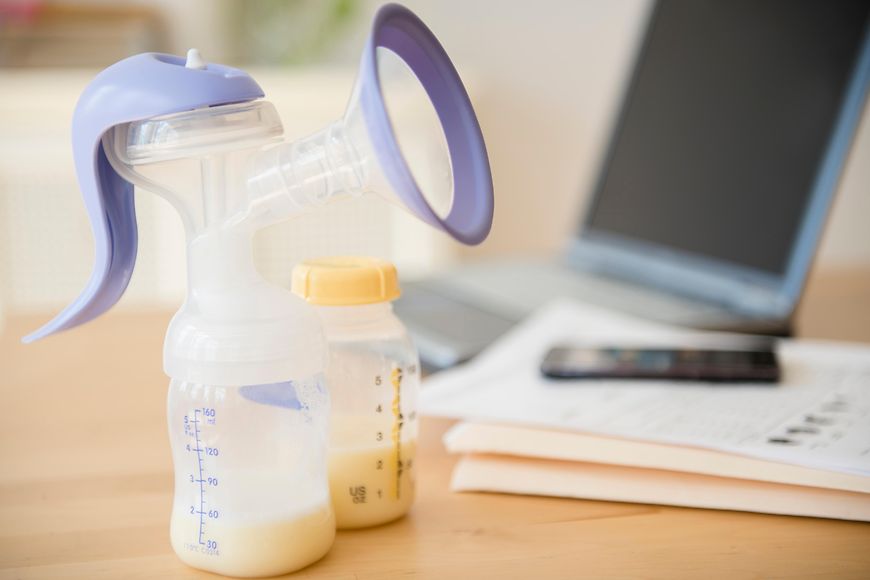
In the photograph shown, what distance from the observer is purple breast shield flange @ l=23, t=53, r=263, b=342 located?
0.39m

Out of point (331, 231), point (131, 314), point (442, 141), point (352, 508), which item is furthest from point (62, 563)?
point (331, 231)

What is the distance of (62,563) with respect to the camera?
1.54ft

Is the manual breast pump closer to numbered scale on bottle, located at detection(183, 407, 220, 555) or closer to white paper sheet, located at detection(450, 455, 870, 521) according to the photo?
numbered scale on bottle, located at detection(183, 407, 220, 555)

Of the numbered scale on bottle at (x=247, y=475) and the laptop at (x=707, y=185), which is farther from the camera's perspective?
the laptop at (x=707, y=185)

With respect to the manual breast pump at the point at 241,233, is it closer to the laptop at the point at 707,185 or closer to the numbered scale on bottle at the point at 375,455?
the numbered scale on bottle at the point at 375,455

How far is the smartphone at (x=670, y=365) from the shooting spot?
25.2 inches

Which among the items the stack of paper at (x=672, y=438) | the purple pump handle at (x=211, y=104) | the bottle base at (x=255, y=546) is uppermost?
the purple pump handle at (x=211, y=104)

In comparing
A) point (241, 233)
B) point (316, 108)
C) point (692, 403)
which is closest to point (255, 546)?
point (241, 233)

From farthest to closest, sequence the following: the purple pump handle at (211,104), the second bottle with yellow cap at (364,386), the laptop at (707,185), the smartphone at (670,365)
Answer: the laptop at (707,185) < the smartphone at (670,365) < the second bottle with yellow cap at (364,386) < the purple pump handle at (211,104)

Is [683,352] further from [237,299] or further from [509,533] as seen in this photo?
[237,299]

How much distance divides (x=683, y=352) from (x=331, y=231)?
1.34 metres

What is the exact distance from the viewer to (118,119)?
396 millimetres

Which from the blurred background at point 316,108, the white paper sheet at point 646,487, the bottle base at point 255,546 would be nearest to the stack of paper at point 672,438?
the white paper sheet at point 646,487

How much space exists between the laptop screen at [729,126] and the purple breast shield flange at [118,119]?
60 centimetres
